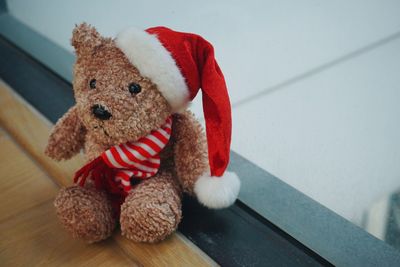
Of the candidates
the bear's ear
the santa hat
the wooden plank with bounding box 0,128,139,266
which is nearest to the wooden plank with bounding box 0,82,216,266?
the wooden plank with bounding box 0,128,139,266

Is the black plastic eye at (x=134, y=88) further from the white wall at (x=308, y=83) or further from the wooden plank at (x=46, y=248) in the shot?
the wooden plank at (x=46, y=248)

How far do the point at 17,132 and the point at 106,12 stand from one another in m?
0.32

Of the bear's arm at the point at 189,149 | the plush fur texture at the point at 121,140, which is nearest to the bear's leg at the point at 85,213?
the plush fur texture at the point at 121,140

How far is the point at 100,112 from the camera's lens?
556mm

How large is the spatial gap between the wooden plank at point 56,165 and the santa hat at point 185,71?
5.4 inches

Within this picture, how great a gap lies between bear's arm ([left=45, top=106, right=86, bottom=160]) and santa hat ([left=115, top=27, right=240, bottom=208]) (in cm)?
17

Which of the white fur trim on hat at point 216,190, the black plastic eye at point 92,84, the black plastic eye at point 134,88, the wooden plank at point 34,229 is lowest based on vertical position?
the wooden plank at point 34,229

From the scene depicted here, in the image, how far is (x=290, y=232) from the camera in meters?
0.64

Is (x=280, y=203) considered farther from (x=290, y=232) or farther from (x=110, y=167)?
(x=110, y=167)

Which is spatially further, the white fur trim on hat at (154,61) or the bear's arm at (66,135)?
the bear's arm at (66,135)

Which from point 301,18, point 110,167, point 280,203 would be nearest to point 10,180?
point 110,167

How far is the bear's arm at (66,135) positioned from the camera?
0.68 meters

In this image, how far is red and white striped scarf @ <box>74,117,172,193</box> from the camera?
607mm

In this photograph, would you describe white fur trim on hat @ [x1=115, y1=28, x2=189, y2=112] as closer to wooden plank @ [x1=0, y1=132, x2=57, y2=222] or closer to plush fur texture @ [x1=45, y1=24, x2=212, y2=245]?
plush fur texture @ [x1=45, y1=24, x2=212, y2=245]
